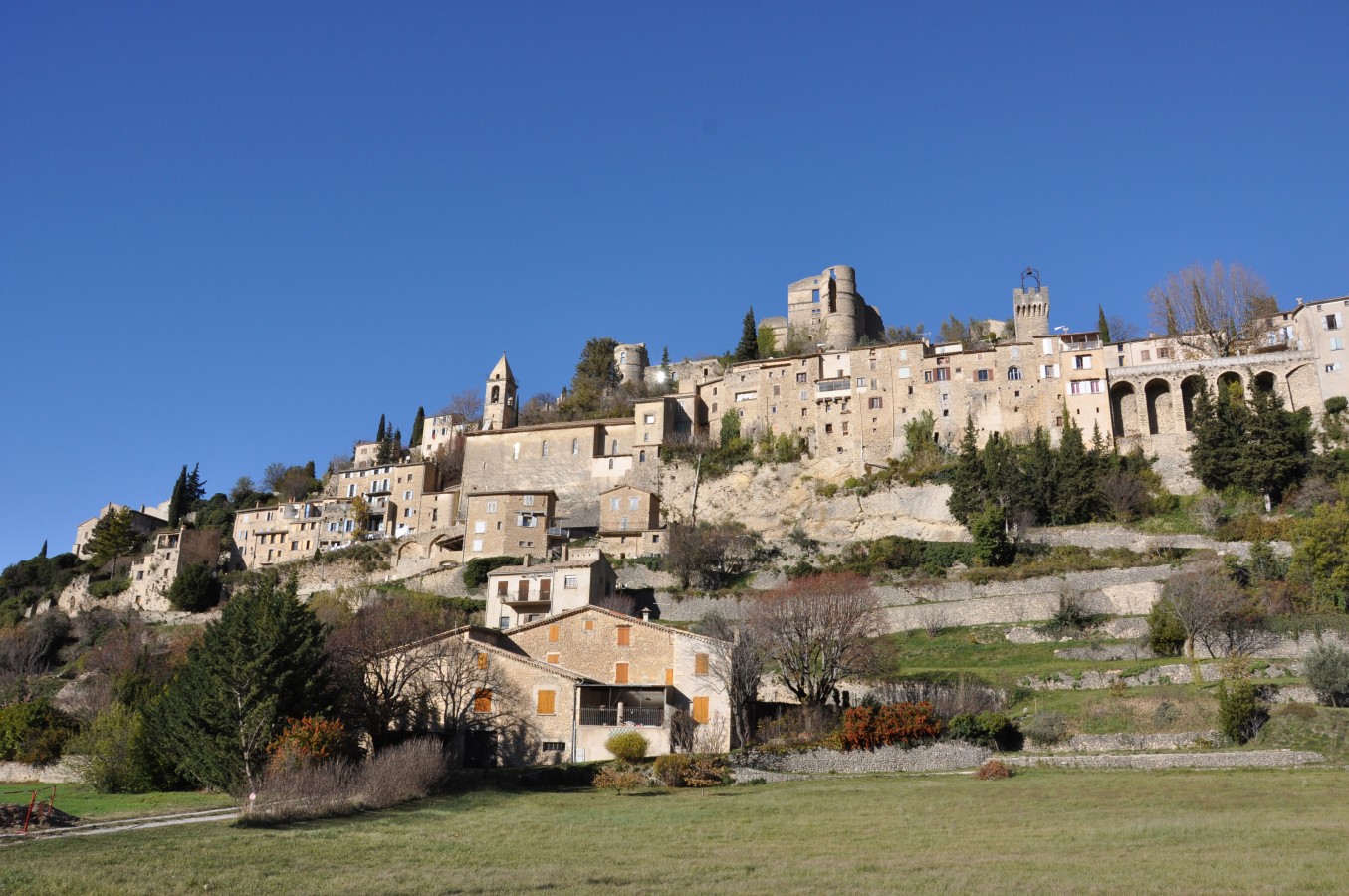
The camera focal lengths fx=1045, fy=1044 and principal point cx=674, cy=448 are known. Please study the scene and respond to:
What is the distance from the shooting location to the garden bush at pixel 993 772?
27.8 m

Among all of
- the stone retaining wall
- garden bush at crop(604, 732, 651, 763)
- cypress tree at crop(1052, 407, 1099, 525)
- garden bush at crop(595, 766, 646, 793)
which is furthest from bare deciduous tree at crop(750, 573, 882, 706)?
cypress tree at crop(1052, 407, 1099, 525)

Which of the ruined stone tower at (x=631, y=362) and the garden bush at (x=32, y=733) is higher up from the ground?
the ruined stone tower at (x=631, y=362)

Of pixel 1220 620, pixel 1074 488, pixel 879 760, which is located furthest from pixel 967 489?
pixel 879 760

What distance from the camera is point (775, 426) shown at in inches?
2953

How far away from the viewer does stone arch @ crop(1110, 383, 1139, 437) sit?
216ft

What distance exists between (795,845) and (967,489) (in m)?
42.7

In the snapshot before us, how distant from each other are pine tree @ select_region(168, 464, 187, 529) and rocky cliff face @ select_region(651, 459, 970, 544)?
51273 mm

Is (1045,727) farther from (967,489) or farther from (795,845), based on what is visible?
(967,489)

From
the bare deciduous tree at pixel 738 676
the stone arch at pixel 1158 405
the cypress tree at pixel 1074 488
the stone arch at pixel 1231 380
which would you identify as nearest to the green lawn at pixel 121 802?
the bare deciduous tree at pixel 738 676

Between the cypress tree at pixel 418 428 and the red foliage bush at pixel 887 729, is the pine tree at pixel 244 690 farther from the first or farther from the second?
the cypress tree at pixel 418 428

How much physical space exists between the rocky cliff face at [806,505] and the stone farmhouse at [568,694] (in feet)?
89.5

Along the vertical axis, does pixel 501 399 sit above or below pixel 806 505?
above

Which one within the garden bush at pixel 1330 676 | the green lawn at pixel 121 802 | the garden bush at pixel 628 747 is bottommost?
the green lawn at pixel 121 802

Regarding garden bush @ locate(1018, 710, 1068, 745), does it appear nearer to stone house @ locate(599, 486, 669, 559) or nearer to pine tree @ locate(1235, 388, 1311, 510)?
pine tree @ locate(1235, 388, 1311, 510)
